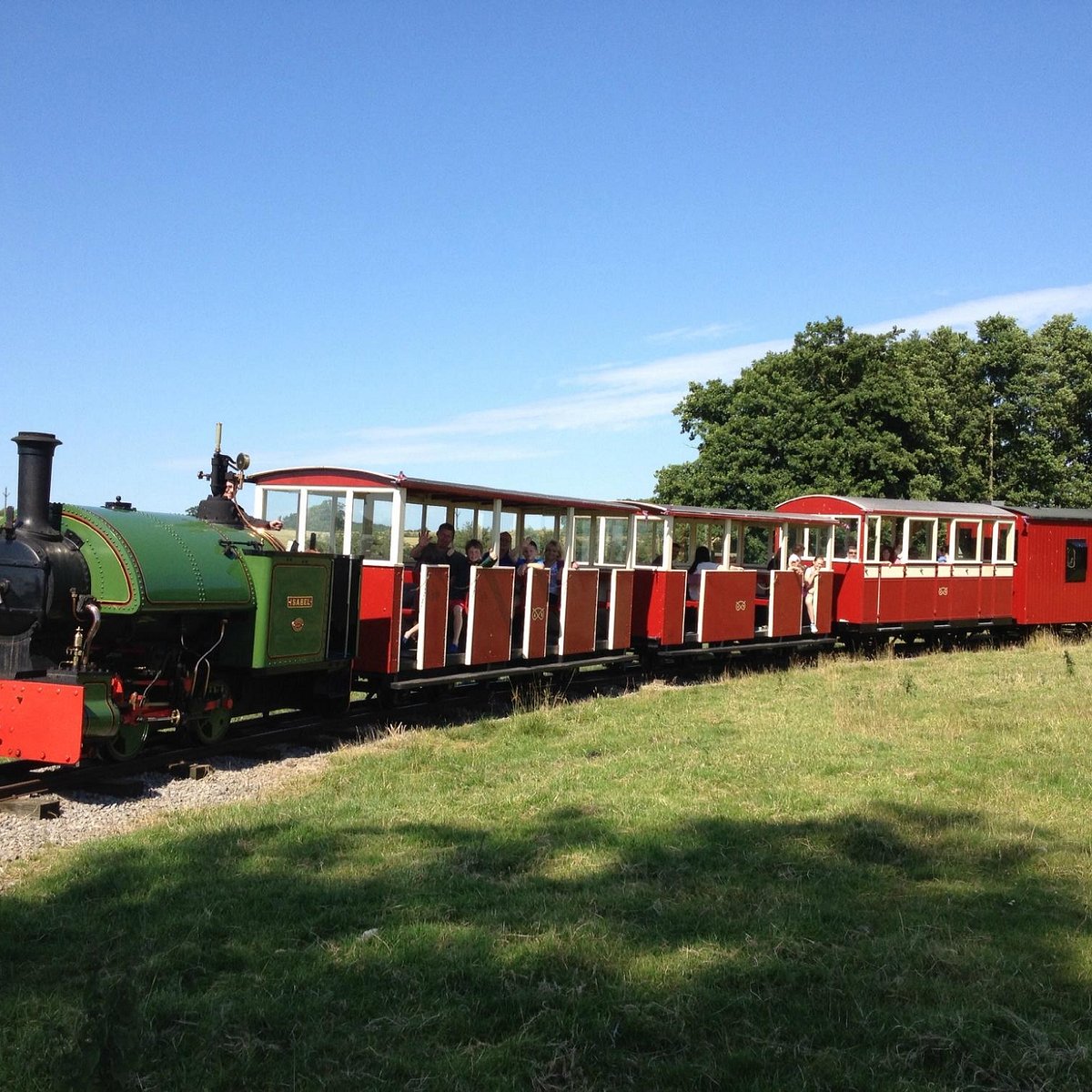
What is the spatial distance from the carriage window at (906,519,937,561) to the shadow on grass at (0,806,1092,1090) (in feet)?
50.2

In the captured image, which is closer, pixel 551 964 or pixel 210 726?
pixel 551 964

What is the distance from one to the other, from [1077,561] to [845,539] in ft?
25.5

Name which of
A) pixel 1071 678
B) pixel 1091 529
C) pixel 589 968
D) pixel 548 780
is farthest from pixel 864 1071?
pixel 1091 529

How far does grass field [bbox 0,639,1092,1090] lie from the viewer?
3.88 meters

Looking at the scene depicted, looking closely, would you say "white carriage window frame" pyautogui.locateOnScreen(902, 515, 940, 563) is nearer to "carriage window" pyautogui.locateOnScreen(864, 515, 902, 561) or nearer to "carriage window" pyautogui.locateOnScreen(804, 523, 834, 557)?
"carriage window" pyautogui.locateOnScreen(864, 515, 902, 561)

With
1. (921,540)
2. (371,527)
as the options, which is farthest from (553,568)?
(921,540)

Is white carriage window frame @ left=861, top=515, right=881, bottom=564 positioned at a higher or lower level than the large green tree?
lower

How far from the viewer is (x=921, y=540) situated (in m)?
21.8

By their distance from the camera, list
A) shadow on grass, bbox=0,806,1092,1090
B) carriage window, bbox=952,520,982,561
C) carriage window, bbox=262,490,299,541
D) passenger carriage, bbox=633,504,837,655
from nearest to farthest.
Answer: shadow on grass, bbox=0,806,1092,1090
carriage window, bbox=262,490,299,541
passenger carriage, bbox=633,504,837,655
carriage window, bbox=952,520,982,561

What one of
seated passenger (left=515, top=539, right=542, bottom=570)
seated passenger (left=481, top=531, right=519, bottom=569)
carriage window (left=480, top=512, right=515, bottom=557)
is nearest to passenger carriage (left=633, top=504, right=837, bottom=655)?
seated passenger (left=515, top=539, right=542, bottom=570)

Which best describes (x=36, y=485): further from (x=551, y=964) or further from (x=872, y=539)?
(x=872, y=539)

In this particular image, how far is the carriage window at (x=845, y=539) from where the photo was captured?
20688mm

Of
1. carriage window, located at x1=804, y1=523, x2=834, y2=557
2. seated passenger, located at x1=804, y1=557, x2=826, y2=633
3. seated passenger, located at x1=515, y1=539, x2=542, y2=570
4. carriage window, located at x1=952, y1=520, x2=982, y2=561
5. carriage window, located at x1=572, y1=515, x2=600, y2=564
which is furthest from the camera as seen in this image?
carriage window, located at x1=952, y1=520, x2=982, y2=561

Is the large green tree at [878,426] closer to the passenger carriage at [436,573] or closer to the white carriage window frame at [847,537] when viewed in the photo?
the white carriage window frame at [847,537]
